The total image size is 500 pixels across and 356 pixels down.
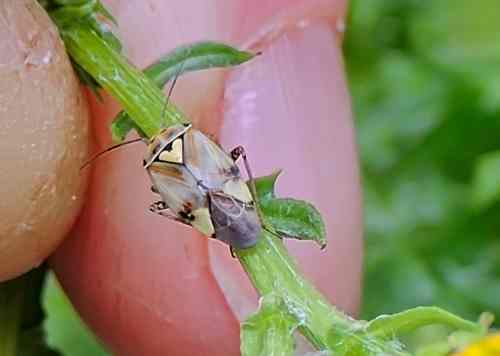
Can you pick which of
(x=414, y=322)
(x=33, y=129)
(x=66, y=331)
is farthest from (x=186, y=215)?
(x=66, y=331)

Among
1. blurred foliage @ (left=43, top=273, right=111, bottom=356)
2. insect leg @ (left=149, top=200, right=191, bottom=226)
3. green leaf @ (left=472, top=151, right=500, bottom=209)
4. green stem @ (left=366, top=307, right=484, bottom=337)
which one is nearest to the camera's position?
green stem @ (left=366, top=307, right=484, bottom=337)

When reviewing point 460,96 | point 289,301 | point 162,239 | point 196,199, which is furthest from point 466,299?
point 289,301

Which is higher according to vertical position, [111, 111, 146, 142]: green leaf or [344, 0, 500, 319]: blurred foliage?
[111, 111, 146, 142]: green leaf

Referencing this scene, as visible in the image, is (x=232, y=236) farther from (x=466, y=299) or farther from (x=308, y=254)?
(x=466, y=299)

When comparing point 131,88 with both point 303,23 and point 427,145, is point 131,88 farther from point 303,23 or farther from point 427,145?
point 427,145

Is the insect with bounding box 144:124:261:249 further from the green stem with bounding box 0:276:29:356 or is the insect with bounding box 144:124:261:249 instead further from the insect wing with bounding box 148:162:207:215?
the green stem with bounding box 0:276:29:356

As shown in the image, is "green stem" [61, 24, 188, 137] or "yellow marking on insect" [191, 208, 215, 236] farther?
"yellow marking on insect" [191, 208, 215, 236]

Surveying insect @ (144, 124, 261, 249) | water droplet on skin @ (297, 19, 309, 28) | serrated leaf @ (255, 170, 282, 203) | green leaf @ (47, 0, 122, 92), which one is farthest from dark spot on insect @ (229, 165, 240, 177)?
water droplet on skin @ (297, 19, 309, 28)
